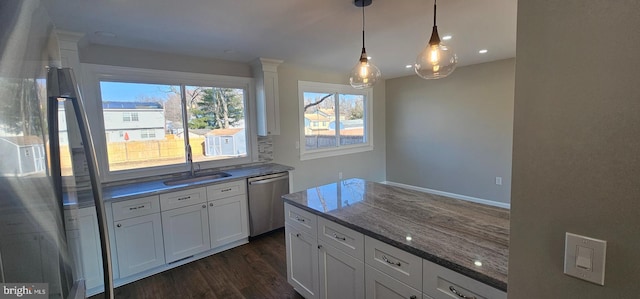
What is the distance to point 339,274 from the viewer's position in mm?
1768

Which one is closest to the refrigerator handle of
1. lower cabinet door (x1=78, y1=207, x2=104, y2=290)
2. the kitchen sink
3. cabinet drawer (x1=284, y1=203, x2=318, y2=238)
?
cabinet drawer (x1=284, y1=203, x2=318, y2=238)

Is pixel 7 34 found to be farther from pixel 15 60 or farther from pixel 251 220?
pixel 251 220

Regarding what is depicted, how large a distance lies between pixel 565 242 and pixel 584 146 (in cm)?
25

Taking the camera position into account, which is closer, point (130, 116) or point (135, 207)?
point (135, 207)

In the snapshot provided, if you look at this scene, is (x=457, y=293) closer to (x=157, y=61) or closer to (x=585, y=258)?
(x=585, y=258)

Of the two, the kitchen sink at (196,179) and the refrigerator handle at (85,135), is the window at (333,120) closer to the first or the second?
the kitchen sink at (196,179)

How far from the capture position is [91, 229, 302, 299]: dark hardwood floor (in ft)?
7.98

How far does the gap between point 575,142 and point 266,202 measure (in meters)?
3.17

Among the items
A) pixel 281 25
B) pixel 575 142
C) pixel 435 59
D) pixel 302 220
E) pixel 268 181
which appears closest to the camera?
pixel 575 142

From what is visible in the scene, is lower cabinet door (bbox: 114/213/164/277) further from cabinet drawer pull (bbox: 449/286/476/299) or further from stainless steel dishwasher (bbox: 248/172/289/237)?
cabinet drawer pull (bbox: 449/286/476/299)

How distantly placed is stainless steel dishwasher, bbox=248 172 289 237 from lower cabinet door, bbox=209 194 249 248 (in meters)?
0.09

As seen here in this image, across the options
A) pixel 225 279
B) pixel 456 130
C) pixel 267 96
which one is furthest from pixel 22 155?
pixel 456 130

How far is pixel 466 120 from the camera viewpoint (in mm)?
4566

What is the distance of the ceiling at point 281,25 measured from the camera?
201 centimetres
